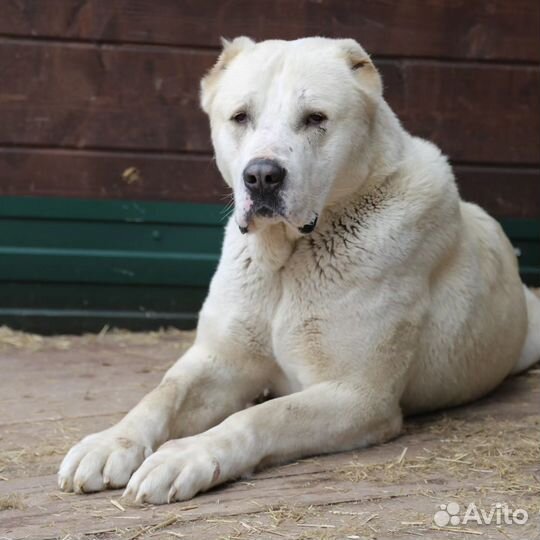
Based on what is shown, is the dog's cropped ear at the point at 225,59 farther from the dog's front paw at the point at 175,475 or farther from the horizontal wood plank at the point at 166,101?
the horizontal wood plank at the point at 166,101

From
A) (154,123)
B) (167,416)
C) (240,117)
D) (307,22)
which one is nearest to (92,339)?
(154,123)

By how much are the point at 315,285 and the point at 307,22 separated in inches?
84.8

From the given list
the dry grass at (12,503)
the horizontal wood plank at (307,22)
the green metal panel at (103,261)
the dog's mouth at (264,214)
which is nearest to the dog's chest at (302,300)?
the dog's mouth at (264,214)

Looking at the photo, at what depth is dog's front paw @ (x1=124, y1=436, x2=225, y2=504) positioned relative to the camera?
299 centimetres

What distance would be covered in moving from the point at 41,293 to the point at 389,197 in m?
2.43

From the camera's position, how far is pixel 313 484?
3.21 m

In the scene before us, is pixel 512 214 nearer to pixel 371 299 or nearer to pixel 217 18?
pixel 217 18

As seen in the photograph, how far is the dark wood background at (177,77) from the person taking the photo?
5.30 metres

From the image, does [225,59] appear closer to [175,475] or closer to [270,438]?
[270,438]

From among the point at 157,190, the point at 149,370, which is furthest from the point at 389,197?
the point at 157,190

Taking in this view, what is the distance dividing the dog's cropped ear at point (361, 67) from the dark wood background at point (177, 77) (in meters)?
1.76

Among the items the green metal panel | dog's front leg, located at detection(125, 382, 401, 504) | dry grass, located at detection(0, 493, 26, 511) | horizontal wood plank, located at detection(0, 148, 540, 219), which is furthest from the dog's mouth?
the green metal panel

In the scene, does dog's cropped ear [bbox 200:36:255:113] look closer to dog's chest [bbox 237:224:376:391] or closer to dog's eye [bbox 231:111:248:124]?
dog's eye [bbox 231:111:248:124]

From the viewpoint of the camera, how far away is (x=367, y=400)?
139 inches
